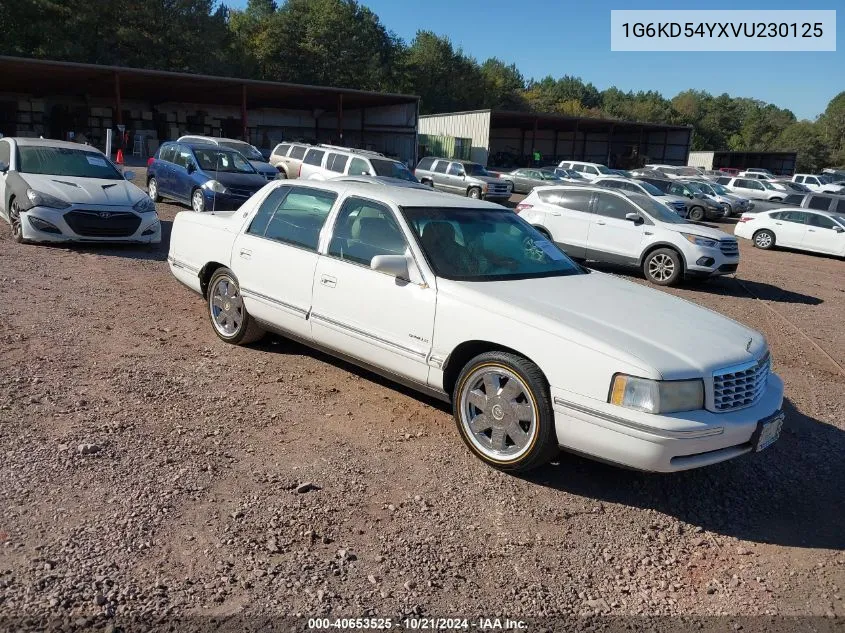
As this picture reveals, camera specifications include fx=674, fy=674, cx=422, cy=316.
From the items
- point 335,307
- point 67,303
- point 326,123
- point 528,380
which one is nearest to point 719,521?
point 528,380

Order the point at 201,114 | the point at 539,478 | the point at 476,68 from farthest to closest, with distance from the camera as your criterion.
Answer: the point at 476,68 < the point at 201,114 < the point at 539,478

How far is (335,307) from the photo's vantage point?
4922mm

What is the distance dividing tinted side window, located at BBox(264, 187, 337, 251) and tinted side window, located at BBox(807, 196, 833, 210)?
64.3 feet

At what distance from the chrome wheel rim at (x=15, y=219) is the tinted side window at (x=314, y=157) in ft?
34.7

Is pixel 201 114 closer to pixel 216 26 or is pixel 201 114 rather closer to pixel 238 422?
pixel 216 26

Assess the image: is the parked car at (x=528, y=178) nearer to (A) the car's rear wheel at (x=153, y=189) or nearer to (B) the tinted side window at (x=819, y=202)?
(B) the tinted side window at (x=819, y=202)

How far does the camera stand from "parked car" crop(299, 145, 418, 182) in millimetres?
18625

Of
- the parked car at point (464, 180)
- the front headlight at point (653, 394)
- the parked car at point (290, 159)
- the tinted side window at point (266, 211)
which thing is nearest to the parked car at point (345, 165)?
the parked car at point (290, 159)

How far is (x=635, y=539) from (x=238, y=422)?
8.55 ft

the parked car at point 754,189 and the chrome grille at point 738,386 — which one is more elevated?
the parked car at point 754,189

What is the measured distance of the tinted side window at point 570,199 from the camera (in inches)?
492

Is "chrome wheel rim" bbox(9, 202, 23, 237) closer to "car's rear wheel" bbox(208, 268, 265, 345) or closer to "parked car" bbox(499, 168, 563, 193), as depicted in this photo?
"car's rear wheel" bbox(208, 268, 265, 345)

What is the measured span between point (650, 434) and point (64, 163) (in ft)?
33.8

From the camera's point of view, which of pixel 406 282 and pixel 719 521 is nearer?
pixel 719 521
